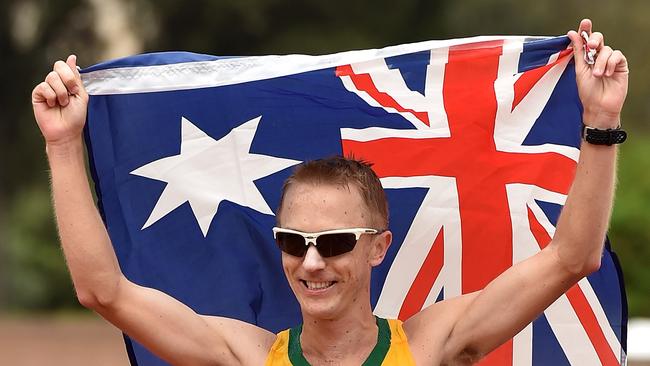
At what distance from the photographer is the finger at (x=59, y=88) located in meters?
3.83

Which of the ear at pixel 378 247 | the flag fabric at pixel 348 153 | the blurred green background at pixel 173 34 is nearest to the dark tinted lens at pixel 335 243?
the ear at pixel 378 247

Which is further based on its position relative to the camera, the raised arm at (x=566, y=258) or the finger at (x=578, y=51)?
the finger at (x=578, y=51)

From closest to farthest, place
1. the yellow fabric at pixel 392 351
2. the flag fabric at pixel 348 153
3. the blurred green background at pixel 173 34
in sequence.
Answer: the yellow fabric at pixel 392 351
the flag fabric at pixel 348 153
the blurred green background at pixel 173 34

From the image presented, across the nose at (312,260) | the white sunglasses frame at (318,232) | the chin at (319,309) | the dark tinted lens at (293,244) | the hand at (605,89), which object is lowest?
the chin at (319,309)

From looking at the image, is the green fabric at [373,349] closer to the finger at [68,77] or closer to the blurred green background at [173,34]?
the finger at [68,77]

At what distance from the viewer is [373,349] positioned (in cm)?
400

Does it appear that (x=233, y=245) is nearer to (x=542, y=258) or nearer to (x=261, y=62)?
(x=261, y=62)

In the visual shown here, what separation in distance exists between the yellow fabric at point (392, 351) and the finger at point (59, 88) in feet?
3.32

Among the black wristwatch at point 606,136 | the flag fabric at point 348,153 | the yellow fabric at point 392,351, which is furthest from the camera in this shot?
the flag fabric at point 348,153

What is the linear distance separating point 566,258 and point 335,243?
0.70m

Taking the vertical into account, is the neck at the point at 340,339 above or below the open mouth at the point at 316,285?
below

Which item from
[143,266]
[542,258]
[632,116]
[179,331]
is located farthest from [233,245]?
[632,116]

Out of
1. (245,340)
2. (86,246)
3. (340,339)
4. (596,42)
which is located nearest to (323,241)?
(340,339)

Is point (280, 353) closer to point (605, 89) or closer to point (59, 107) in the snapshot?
point (59, 107)
